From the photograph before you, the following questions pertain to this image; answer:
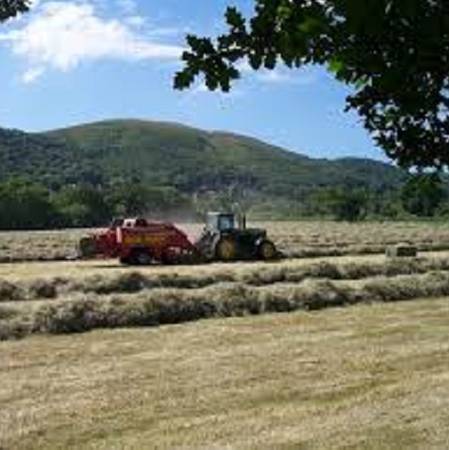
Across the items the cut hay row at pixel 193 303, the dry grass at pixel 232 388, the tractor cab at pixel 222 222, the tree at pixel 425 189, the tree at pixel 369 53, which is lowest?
the dry grass at pixel 232 388

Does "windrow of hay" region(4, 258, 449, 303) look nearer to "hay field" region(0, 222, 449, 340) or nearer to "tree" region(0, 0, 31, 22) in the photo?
"hay field" region(0, 222, 449, 340)

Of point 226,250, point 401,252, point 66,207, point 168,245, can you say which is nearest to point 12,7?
point 168,245

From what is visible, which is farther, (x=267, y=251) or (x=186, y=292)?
(x=267, y=251)

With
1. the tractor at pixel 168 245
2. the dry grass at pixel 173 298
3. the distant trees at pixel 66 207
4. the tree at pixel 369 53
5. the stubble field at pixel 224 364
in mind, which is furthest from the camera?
the distant trees at pixel 66 207

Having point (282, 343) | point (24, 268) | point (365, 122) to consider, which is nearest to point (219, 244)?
point (24, 268)

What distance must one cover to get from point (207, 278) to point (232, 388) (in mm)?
14006

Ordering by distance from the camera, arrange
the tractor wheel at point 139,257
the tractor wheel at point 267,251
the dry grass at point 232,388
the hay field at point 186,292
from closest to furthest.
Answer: the dry grass at point 232,388
the hay field at point 186,292
the tractor wheel at point 139,257
the tractor wheel at point 267,251

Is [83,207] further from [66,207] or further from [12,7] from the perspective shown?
[12,7]

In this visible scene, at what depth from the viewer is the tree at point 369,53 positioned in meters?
4.38

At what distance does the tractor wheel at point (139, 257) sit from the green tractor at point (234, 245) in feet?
6.90

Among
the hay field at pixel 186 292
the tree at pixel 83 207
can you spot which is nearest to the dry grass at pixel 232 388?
the hay field at pixel 186 292

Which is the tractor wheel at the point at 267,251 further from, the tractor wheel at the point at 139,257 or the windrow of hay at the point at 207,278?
the windrow of hay at the point at 207,278

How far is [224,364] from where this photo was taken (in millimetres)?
15336

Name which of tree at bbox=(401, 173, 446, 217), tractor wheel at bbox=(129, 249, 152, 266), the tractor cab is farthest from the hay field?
tree at bbox=(401, 173, 446, 217)
